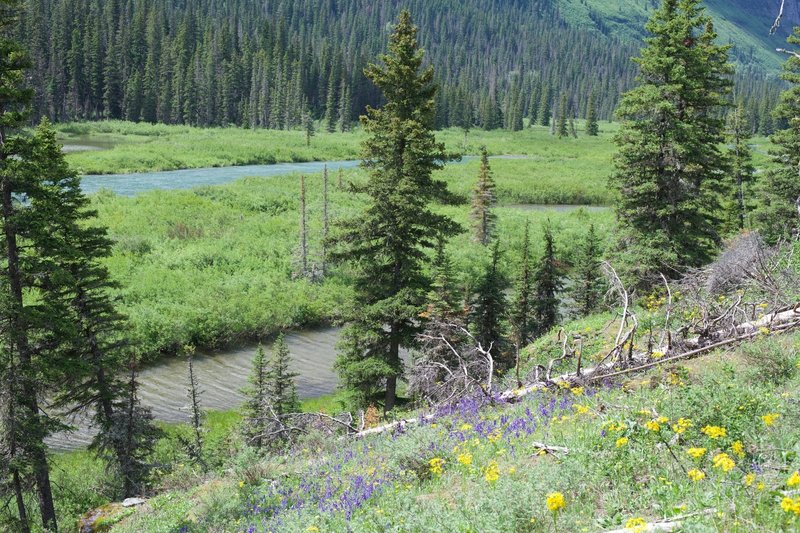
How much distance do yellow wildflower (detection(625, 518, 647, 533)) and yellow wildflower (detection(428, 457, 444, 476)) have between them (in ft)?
10.0

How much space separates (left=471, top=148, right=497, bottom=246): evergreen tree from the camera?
4647 cm

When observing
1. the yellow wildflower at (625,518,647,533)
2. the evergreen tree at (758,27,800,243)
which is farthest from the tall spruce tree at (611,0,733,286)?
the yellow wildflower at (625,518,647,533)

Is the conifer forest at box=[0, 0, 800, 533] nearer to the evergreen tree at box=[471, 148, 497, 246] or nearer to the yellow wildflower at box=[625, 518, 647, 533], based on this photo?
the yellow wildflower at box=[625, 518, 647, 533]

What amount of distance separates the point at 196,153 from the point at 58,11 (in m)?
69.2

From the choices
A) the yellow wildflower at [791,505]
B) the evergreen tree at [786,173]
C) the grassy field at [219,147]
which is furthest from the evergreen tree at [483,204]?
the yellow wildflower at [791,505]

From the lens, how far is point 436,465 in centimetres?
711

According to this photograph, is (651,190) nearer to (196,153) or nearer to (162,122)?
(196,153)

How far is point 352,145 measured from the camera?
102m

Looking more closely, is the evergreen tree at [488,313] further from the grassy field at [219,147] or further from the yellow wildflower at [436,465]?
the grassy field at [219,147]

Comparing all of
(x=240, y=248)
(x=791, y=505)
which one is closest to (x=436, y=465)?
(x=791, y=505)

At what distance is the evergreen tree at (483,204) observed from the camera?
1829 inches

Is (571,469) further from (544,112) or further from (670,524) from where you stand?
(544,112)

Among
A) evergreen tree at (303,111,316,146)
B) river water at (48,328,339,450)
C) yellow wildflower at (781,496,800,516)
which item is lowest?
river water at (48,328,339,450)

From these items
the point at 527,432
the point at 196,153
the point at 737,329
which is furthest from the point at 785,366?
the point at 196,153
